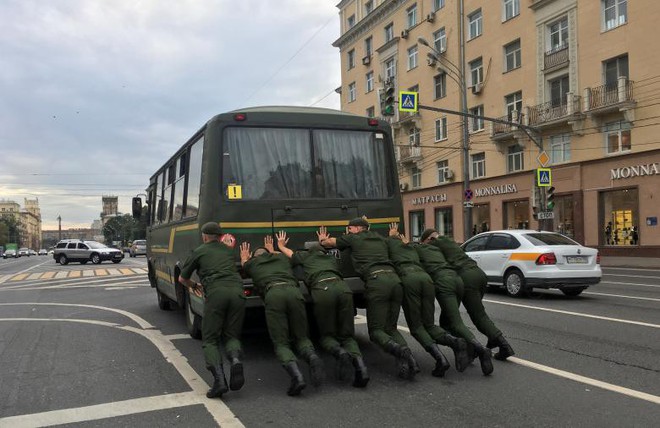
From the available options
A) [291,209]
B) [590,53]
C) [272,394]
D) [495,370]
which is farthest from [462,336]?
[590,53]

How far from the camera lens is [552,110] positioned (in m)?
28.7

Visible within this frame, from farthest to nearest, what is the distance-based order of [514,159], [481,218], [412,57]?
[412,57] → [481,218] → [514,159]

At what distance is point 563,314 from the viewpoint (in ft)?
30.8

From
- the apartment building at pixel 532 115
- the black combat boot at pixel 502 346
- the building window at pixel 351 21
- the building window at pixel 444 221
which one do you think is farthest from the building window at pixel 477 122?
the black combat boot at pixel 502 346

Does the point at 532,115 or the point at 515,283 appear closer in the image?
the point at 515,283

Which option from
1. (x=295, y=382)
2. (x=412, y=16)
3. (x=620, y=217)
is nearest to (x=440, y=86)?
(x=412, y=16)

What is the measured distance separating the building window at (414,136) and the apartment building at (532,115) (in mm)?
78

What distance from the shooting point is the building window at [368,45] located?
46.7m

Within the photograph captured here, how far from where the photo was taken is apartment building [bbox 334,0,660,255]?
81.4 ft

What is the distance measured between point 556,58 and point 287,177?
26.7 m

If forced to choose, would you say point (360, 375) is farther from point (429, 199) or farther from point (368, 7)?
point (368, 7)

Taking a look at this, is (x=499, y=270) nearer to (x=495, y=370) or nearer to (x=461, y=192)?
(x=495, y=370)

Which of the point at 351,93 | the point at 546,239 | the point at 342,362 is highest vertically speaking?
the point at 351,93

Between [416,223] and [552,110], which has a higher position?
[552,110]
